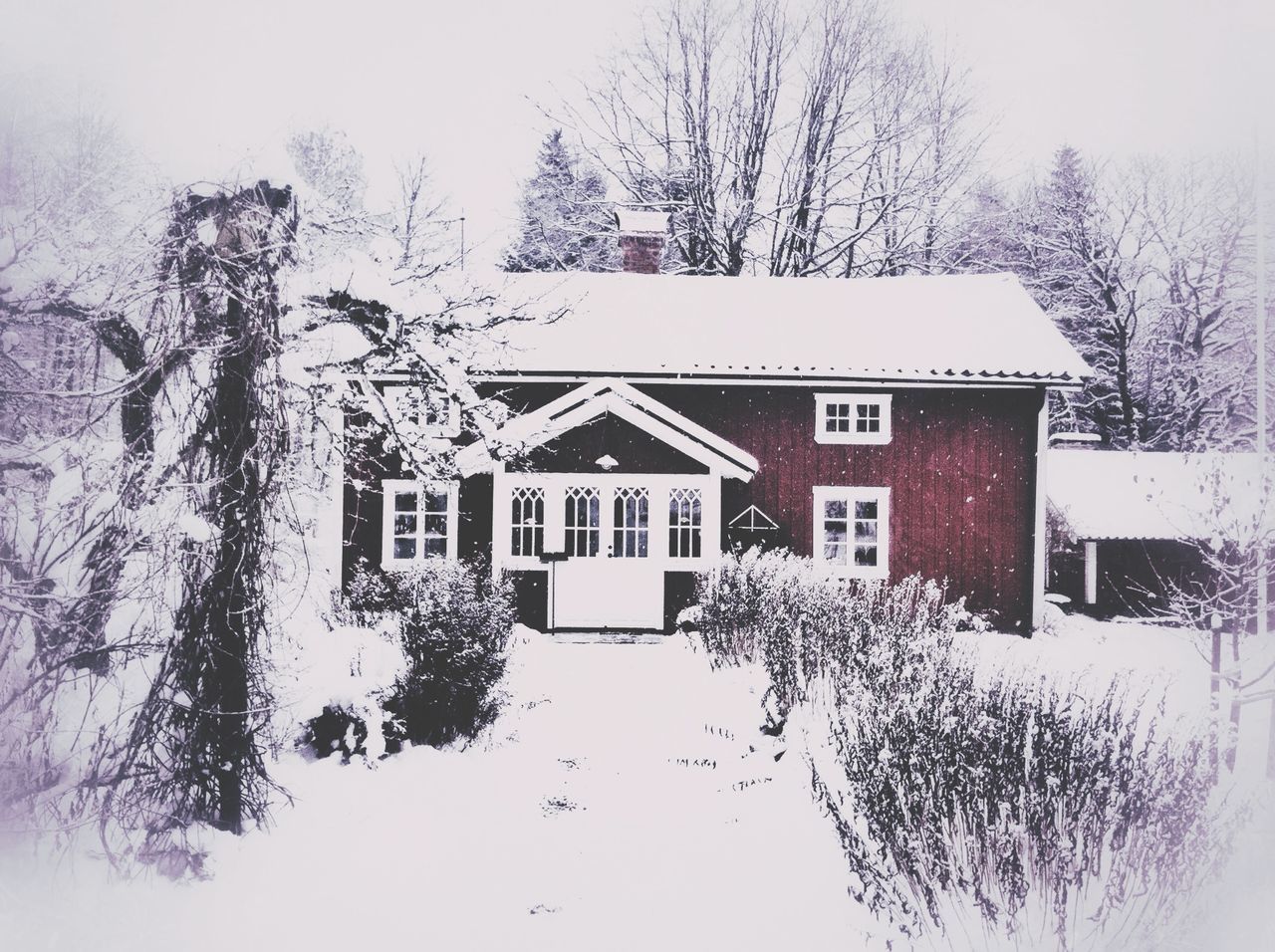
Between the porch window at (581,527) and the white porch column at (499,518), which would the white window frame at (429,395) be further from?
the porch window at (581,527)

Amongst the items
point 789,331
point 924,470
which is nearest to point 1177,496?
point 924,470

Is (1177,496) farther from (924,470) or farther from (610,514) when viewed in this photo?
(610,514)

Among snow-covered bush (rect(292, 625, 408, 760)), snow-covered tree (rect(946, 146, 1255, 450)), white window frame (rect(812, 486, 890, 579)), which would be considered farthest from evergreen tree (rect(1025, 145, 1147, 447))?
snow-covered bush (rect(292, 625, 408, 760))

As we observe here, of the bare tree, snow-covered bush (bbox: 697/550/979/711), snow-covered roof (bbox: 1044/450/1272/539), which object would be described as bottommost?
snow-covered bush (bbox: 697/550/979/711)

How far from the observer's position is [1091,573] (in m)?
3.32

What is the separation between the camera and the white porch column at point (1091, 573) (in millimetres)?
3238

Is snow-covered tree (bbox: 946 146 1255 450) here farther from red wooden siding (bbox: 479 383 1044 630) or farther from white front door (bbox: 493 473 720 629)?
white front door (bbox: 493 473 720 629)

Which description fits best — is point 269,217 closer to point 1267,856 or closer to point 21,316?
point 21,316

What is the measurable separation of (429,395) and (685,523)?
227 cm

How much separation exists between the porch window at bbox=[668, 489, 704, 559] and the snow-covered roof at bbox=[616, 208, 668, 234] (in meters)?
2.08

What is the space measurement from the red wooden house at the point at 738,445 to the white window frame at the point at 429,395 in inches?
1.3

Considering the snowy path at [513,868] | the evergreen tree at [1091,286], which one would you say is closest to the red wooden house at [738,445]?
the evergreen tree at [1091,286]

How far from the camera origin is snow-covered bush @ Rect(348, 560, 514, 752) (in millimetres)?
3316

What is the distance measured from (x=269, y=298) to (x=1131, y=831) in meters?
3.40
